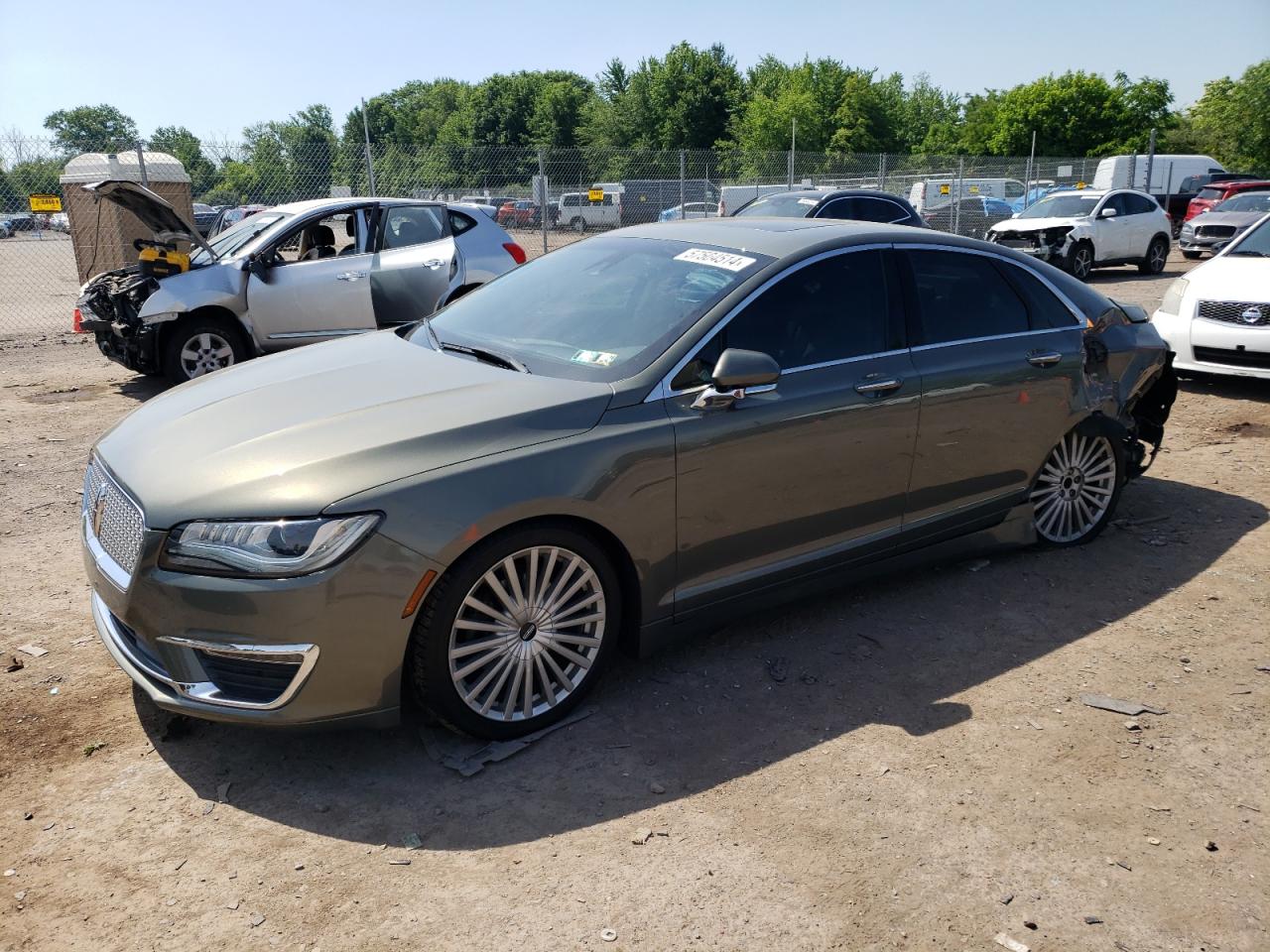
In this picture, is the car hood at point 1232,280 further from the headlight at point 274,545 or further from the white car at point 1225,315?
the headlight at point 274,545

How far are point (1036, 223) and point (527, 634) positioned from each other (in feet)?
58.6

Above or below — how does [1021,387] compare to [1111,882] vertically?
above

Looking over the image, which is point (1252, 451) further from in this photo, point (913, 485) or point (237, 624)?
point (237, 624)

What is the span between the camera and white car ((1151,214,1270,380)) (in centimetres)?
834

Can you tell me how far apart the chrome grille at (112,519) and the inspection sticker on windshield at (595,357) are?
1604 mm

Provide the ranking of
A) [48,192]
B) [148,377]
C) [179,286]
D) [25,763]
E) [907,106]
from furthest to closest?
[907,106] < [48,192] < [148,377] < [179,286] < [25,763]

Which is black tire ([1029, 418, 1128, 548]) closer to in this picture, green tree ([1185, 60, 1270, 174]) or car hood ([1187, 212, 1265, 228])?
car hood ([1187, 212, 1265, 228])

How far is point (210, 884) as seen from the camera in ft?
8.97

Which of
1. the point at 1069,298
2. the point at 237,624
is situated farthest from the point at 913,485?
the point at 237,624

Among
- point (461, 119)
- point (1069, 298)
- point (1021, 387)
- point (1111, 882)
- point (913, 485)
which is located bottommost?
point (1111, 882)

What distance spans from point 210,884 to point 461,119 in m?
87.5

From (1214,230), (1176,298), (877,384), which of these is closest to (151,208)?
(877,384)

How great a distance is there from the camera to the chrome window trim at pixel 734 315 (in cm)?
358

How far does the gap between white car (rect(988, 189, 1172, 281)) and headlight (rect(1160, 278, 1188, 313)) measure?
29.3 feet
